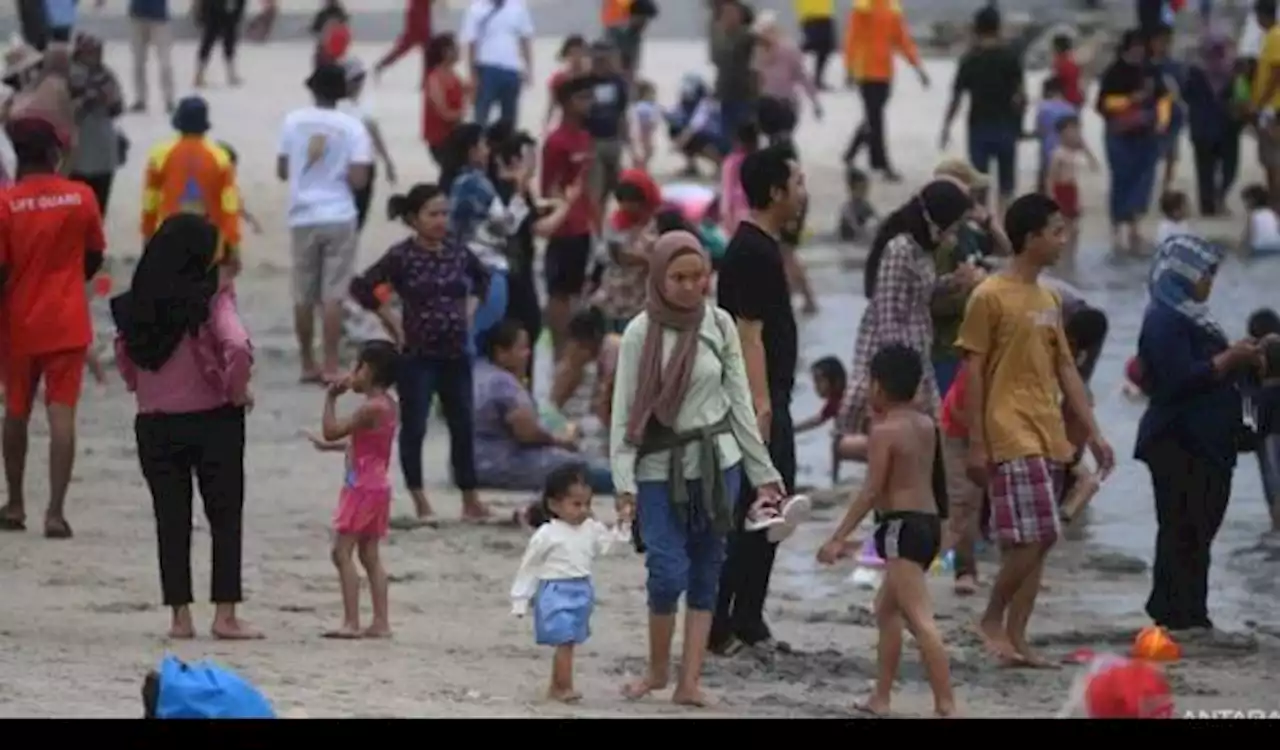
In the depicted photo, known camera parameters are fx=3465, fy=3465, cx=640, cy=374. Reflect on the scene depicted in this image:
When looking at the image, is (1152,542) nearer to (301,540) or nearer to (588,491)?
(301,540)

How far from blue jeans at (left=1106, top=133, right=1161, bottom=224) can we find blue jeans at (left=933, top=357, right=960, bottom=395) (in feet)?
37.9

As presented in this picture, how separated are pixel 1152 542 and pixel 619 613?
298 centimetres

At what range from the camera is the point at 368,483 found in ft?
39.1

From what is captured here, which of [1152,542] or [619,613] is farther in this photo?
[1152,542]

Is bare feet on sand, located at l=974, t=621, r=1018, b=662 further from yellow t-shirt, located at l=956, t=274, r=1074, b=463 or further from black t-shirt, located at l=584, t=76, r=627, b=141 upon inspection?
black t-shirt, located at l=584, t=76, r=627, b=141

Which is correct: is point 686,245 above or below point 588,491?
above

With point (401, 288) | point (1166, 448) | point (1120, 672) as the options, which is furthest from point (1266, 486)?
point (1120, 672)

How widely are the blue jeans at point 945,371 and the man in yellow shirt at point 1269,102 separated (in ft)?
43.6

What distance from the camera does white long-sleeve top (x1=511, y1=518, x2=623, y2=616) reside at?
10.8 m

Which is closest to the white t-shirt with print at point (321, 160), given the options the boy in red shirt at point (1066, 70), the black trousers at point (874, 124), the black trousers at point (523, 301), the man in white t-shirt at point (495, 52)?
the black trousers at point (523, 301)

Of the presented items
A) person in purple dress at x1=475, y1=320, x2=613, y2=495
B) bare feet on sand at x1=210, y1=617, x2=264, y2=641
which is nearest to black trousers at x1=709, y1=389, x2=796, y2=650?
bare feet on sand at x1=210, y1=617, x2=264, y2=641

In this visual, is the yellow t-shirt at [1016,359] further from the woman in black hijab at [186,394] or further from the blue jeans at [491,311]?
the blue jeans at [491,311]

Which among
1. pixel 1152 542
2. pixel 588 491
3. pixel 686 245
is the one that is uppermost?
pixel 686 245

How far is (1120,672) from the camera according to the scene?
25.0 feet
